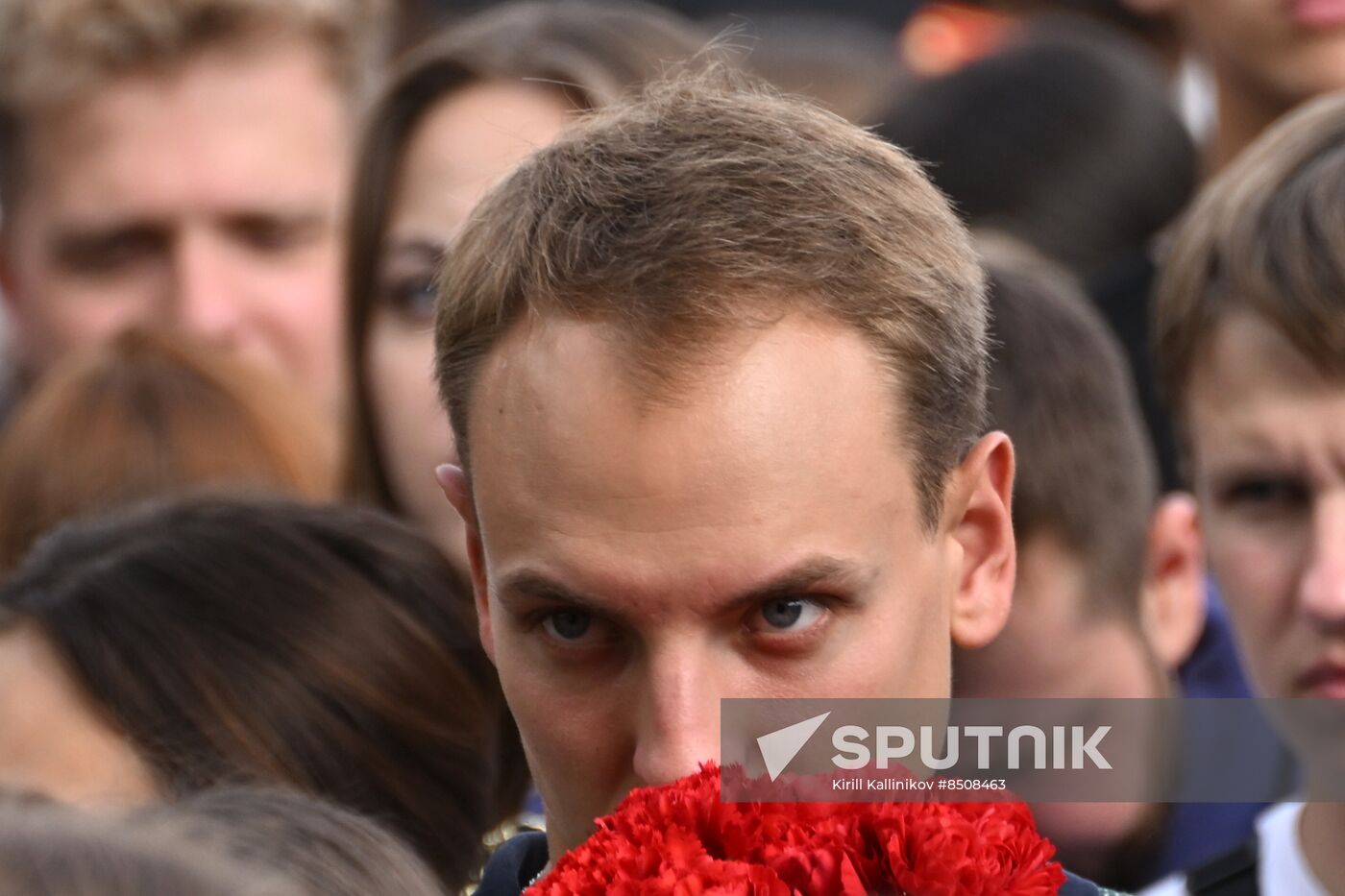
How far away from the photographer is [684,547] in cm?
222

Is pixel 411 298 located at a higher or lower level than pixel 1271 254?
lower

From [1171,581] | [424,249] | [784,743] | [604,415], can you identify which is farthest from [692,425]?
[424,249]

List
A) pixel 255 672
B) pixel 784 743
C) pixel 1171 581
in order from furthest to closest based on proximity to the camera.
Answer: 1. pixel 1171 581
2. pixel 255 672
3. pixel 784 743

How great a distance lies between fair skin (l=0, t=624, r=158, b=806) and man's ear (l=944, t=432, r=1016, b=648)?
1.26m

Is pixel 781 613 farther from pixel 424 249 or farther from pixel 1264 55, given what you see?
pixel 1264 55

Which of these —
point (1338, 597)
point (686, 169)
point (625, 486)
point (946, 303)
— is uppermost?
point (686, 169)

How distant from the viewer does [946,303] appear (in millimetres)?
2457

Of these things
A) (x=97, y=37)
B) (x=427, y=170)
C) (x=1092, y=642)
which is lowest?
(x=1092, y=642)

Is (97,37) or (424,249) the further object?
(97,37)

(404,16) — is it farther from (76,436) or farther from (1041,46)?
(76,436)

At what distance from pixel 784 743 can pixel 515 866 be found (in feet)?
1.66

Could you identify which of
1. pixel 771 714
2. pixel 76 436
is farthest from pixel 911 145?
pixel 771 714

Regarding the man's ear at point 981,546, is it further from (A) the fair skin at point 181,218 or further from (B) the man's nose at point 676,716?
(A) the fair skin at point 181,218

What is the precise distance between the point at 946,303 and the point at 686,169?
34 centimetres
